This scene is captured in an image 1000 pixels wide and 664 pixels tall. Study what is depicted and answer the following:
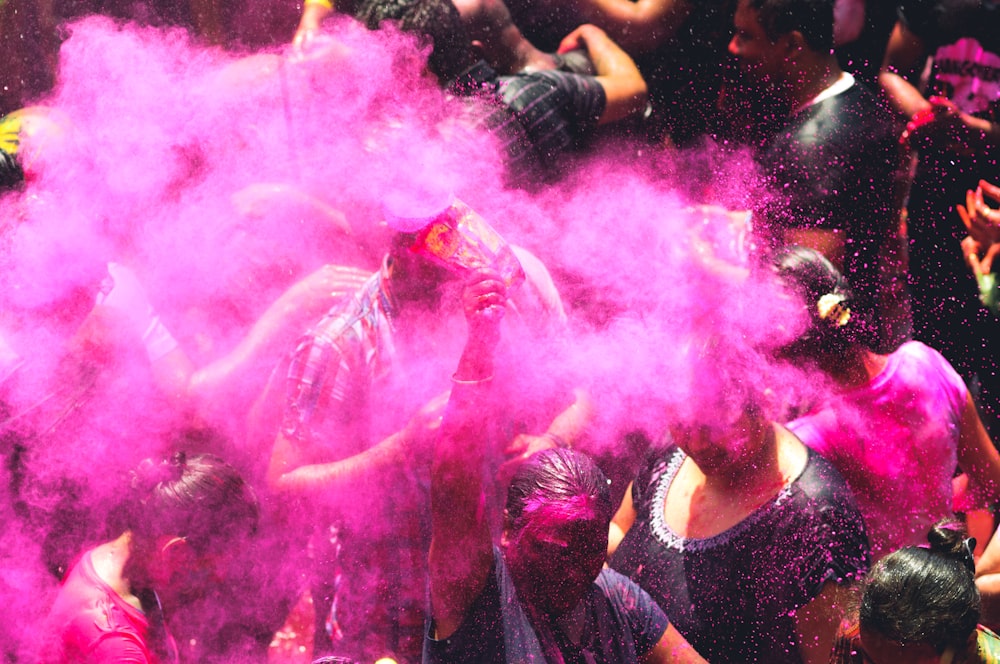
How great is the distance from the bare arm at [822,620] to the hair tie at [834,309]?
2.46ft

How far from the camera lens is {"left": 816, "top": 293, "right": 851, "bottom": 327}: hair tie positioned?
2.74 meters

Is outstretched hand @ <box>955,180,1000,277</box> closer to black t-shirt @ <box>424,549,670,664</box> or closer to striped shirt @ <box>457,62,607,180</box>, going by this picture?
striped shirt @ <box>457,62,607,180</box>

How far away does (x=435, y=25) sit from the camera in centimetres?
329

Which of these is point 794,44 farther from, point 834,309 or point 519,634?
point 519,634

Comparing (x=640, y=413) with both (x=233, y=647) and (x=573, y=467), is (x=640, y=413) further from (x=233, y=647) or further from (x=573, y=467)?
(x=233, y=647)

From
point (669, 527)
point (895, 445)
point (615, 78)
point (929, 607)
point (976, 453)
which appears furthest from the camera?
point (615, 78)

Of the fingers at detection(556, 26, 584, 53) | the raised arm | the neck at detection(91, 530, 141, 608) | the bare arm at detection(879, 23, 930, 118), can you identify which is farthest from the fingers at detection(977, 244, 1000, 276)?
the neck at detection(91, 530, 141, 608)

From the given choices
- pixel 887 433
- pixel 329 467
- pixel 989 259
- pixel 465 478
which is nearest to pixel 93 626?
pixel 329 467

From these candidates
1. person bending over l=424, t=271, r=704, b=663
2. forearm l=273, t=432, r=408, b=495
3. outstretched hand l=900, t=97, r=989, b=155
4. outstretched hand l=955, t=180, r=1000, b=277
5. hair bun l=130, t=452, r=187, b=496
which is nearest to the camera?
person bending over l=424, t=271, r=704, b=663

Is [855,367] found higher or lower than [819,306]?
lower

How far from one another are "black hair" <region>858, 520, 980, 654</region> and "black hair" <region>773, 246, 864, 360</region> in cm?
84

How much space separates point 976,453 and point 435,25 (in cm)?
219

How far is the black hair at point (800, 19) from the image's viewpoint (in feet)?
12.4

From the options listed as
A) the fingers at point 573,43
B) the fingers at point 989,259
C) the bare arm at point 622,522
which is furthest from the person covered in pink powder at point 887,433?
the fingers at point 573,43
